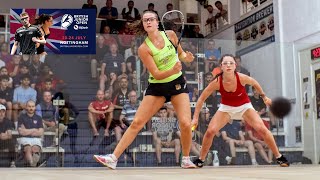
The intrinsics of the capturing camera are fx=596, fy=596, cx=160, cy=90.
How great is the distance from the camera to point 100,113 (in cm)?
862

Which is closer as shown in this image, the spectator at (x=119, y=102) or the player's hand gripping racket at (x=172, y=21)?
the player's hand gripping racket at (x=172, y=21)

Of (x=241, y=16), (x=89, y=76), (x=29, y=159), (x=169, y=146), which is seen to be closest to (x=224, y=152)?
(x=169, y=146)

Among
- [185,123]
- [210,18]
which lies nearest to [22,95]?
[185,123]

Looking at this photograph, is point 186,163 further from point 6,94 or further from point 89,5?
point 89,5

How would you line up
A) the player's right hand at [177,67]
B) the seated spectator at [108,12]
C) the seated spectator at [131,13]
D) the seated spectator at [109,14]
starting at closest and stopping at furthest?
the player's right hand at [177,67], the seated spectator at [109,14], the seated spectator at [108,12], the seated spectator at [131,13]

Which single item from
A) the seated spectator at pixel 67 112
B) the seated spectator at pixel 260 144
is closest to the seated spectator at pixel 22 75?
the seated spectator at pixel 67 112

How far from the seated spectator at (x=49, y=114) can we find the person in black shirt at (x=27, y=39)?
0.82 m

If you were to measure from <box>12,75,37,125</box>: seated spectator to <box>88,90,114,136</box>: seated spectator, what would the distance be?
2.74 ft

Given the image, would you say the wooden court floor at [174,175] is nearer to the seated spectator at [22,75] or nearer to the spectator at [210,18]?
the seated spectator at [22,75]

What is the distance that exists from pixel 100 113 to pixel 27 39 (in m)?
1.78

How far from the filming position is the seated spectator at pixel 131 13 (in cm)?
1472

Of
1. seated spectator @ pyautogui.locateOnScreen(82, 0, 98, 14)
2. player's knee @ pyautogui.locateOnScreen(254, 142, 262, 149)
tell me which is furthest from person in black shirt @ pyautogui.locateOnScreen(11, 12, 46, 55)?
seated spectator @ pyautogui.locateOnScreen(82, 0, 98, 14)

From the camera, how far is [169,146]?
864 centimetres

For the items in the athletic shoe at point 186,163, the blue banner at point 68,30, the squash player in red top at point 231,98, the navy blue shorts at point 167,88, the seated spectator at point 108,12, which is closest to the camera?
the navy blue shorts at point 167,88
